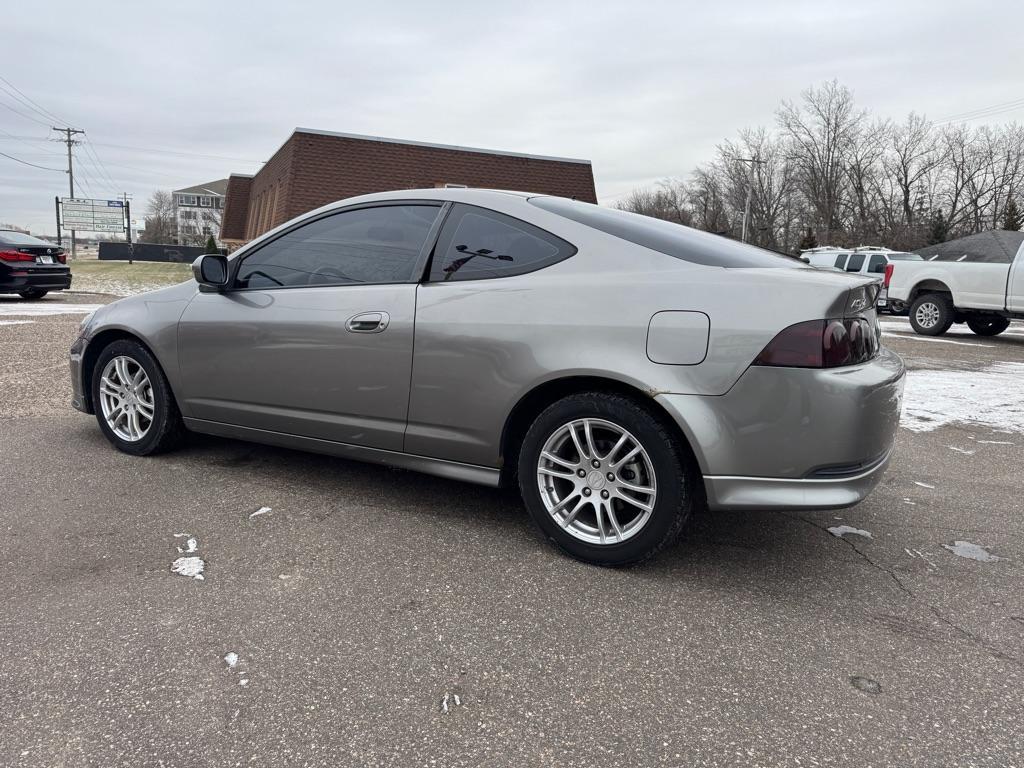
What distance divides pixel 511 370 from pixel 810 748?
1682mm

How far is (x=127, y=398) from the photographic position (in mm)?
4340

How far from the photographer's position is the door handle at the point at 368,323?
131 inches

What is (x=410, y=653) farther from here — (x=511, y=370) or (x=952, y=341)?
(x=952, y=341)

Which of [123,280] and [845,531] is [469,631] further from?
[123,280]

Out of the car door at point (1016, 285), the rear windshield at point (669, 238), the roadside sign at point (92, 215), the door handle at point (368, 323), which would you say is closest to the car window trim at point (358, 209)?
the door handle at point (368, 323)

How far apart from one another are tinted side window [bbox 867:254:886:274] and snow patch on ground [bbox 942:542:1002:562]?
17265 mm

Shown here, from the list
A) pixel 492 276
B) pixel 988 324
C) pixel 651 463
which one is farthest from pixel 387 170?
pixel 651 463

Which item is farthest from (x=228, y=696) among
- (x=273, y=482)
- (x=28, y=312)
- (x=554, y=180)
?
(x=554, y=180)

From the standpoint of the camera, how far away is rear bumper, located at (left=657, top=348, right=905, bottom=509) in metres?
2.58

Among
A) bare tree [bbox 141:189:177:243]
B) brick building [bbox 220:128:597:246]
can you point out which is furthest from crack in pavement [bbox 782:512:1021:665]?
bare tree [bbox 141:189:177:243]

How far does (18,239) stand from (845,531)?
53.0 ft

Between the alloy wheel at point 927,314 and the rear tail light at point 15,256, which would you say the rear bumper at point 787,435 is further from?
the rear tail light at point 15,256

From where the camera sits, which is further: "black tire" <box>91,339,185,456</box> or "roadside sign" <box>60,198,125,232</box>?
"roadside sign" <box>60,198,125,232</box>

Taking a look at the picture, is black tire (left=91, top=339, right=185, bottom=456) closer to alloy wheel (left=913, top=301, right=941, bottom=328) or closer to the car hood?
the car hood
